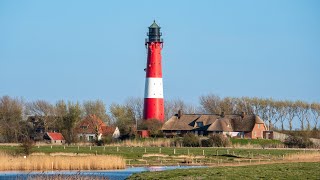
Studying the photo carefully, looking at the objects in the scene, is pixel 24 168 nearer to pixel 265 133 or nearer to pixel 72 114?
pixel 72 114

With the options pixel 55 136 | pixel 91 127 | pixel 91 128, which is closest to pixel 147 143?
pixel 55 136

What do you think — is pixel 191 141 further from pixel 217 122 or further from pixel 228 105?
pixel 228 105

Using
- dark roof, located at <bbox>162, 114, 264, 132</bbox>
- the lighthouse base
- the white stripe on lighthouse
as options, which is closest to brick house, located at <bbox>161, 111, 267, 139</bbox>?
dark roof, located at <bbox>162, 114, 264, 132</bbox>

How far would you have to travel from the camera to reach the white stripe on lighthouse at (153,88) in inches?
3856

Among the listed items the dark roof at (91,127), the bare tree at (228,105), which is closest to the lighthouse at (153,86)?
the dark roof at (91,127)

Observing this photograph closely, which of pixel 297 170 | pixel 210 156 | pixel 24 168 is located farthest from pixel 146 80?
pixel 297 170

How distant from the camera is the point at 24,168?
170 ft

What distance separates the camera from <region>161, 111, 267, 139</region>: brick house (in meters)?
103

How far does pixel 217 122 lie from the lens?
103250 millimetres

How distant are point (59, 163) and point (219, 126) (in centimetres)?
5231

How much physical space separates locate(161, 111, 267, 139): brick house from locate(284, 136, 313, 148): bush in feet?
46.2

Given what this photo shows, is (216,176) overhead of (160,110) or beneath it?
beneath

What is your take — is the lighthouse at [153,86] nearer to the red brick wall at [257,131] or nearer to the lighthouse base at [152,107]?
the lighthouse base at [152,107]

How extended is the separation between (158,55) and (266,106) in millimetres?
32973
